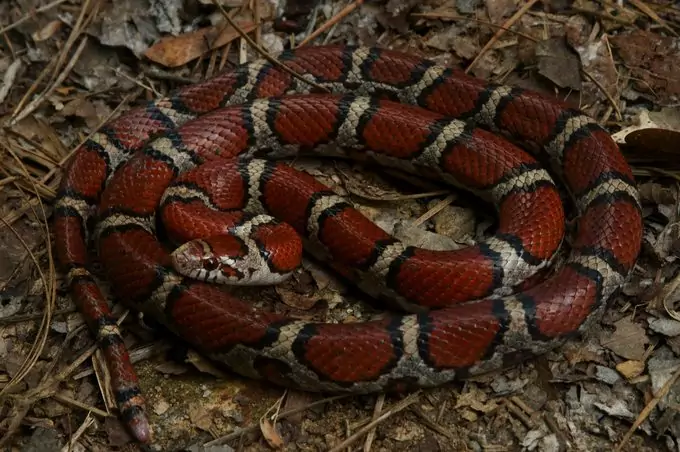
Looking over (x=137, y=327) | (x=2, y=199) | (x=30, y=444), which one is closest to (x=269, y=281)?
(x=137, y=327)

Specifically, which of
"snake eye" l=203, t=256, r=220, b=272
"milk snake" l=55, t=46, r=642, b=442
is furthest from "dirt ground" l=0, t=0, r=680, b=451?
"snake eye" l=203, t=256, r=220, b=272

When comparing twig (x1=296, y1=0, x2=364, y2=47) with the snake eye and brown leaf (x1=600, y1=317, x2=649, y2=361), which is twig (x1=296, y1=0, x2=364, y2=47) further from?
brown leaf (x1=600, y1=317, x2=649, y2=361)

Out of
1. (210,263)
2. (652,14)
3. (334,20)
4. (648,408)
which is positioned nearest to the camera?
(648,408)

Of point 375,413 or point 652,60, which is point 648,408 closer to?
point 375,413

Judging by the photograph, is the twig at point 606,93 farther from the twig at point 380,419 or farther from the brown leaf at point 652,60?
the twig at point 380,419

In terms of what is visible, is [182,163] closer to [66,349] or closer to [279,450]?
[66,349]

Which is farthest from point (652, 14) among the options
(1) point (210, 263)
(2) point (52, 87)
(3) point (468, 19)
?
(2) point (52, 87)

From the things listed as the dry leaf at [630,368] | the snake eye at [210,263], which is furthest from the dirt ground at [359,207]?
the snake eye at [210,263]
